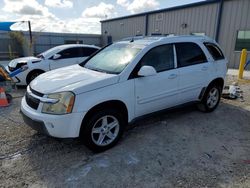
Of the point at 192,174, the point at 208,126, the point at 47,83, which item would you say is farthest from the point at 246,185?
the point at 47,83

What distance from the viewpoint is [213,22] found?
1436cm

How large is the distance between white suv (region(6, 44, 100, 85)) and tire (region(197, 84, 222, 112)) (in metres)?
5.30

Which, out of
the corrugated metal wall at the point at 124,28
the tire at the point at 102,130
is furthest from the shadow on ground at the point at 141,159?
the corrugated metal wall at the point at 124,28

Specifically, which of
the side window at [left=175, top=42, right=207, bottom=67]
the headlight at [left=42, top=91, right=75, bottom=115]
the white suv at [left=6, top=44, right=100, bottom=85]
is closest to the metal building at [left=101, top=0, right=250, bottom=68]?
the white suv at [left=6, top=44, right=100, bottom=85]

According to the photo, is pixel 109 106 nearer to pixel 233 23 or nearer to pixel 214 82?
pixel 214 82

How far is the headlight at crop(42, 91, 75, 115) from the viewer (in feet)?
9.45

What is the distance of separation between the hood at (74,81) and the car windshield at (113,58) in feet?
0.77

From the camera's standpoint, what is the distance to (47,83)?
331 centimetres

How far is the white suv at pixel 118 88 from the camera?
9.64 feet

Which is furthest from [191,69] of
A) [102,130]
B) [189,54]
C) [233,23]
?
[233,23]

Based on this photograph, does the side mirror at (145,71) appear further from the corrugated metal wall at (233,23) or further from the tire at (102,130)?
the corrugated metal wall at (233,23)

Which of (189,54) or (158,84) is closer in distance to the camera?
(158,84)

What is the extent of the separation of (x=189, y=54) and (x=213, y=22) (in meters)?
11.7

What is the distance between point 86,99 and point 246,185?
2.36 metres
